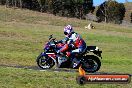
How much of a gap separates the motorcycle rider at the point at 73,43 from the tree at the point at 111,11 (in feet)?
286

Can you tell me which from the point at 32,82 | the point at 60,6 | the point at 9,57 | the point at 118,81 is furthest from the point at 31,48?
the point at 60,6

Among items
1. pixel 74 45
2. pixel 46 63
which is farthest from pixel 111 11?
pixel 74 45

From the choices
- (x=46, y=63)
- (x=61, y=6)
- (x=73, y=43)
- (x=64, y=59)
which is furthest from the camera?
(x=61, y=6)

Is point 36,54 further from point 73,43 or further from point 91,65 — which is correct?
point 73,43

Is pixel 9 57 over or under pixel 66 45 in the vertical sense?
under

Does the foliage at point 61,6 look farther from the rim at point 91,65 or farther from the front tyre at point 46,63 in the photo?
the rim at point 91,65

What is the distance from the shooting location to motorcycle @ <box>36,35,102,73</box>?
58.6ft

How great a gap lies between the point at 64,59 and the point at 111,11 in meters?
89.5

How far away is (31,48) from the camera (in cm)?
3575

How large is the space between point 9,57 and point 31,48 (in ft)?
32.7

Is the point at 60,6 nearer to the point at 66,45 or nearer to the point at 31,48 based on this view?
the point at 31,48

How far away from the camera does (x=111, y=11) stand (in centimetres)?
10669

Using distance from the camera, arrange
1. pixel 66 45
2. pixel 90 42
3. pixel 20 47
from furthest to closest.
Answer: pixel 90 42, pixel 20 47, pixel 66 45

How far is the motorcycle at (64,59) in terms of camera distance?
1788cm
